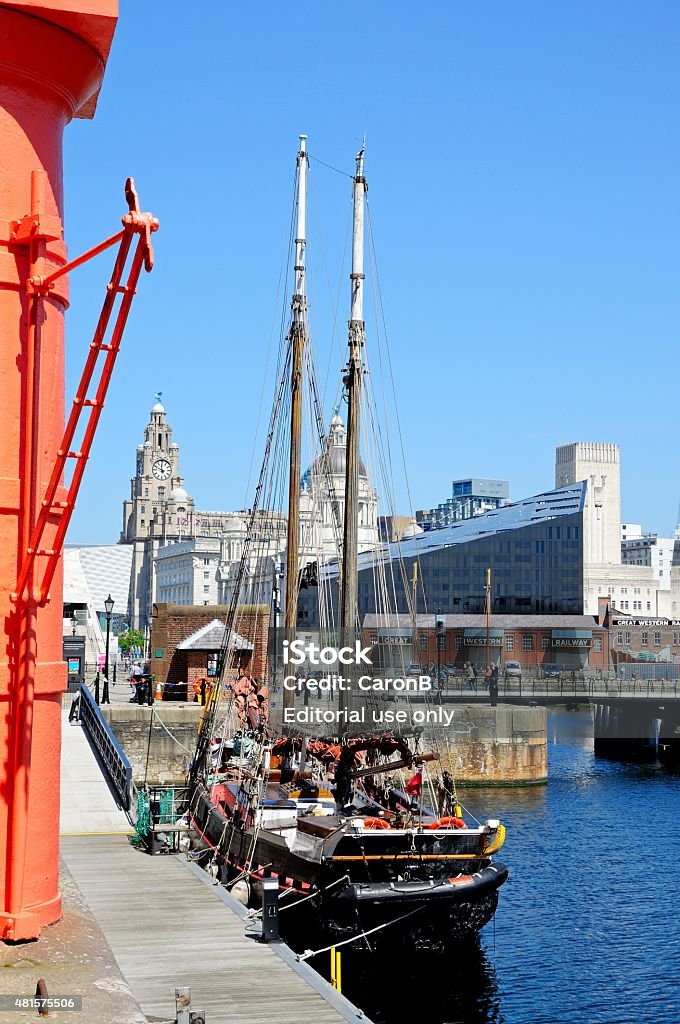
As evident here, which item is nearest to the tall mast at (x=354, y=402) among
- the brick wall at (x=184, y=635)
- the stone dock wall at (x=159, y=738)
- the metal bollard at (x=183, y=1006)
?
the stone dock wall at (x=159, y=738)

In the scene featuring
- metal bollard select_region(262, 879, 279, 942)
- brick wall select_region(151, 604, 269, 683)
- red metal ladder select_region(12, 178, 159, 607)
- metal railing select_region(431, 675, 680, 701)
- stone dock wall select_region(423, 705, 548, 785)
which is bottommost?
stone dock wall select_region(423, 705, 548, 785)

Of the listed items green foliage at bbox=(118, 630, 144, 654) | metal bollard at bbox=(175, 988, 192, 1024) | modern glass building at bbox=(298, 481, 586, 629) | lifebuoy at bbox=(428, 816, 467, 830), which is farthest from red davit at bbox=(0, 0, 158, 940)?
green foliage at bbox=(118, 630, 144, 654)

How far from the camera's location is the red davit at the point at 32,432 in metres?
11.4

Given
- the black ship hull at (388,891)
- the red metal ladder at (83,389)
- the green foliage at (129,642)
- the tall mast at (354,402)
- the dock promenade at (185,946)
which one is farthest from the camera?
the green foliage at (129,642)

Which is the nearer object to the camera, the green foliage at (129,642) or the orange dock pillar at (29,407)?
the orange dock pillar at (29,407)

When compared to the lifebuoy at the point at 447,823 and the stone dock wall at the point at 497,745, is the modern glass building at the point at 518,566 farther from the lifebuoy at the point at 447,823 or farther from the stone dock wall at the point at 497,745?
the lifebuoy at the point at 447,823

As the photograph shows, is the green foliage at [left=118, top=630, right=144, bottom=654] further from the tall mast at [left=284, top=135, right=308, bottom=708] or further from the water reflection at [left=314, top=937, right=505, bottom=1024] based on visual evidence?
the water reflection at [left=314, top=937, right=505, bottom=1024]

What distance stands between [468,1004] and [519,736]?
33764mm

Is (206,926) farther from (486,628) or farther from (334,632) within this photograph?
(486,628)

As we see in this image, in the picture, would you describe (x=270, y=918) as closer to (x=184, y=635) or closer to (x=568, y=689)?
(x=184, y=635)

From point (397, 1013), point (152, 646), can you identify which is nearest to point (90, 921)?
point (397, 1013)

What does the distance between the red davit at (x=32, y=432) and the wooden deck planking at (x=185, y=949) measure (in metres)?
2.90

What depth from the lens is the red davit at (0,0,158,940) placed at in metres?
11.4

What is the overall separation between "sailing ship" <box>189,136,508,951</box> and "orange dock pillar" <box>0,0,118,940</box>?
13529 millimetres
